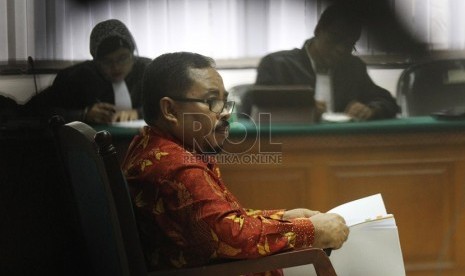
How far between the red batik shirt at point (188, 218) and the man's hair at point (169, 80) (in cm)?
8

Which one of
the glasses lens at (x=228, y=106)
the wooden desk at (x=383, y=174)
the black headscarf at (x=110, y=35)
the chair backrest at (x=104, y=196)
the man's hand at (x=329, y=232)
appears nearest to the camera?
the chair backrest at (x=104, y=196)

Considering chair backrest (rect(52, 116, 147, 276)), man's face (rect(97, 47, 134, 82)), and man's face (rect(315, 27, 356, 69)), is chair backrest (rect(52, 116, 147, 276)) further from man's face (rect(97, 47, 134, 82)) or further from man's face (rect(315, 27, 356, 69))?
man's face (rect(315, 27, 356, 69))

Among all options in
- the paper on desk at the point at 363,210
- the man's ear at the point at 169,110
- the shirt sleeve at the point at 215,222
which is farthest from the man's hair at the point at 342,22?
the shirt sleeve at the point at 215,222

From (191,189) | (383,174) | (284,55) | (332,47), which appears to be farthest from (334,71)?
(191,189)

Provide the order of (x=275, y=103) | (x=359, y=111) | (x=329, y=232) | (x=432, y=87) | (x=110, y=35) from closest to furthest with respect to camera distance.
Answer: (x=329, y=232) < (x=110, y=35) < (x=275, y=103) < (x=359, y=111) < (x=432, y=87)

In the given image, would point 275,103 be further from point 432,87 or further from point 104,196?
point 104,196

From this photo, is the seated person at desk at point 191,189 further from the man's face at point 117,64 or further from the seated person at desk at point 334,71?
the seated person at desk at point 334,71

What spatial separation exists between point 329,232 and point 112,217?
1.52 ft

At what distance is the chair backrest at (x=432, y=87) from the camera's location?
7.08 ft

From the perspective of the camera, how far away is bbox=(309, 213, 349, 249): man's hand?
1321mm

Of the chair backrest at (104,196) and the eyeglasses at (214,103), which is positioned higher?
the eyeglasses at (214,103)

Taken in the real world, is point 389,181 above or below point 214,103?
below

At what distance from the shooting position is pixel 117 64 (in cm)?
191

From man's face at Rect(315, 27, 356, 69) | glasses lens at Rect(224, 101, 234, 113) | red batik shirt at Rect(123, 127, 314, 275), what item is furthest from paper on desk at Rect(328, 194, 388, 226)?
man's face at Rect(315, 27, 356, 69)
